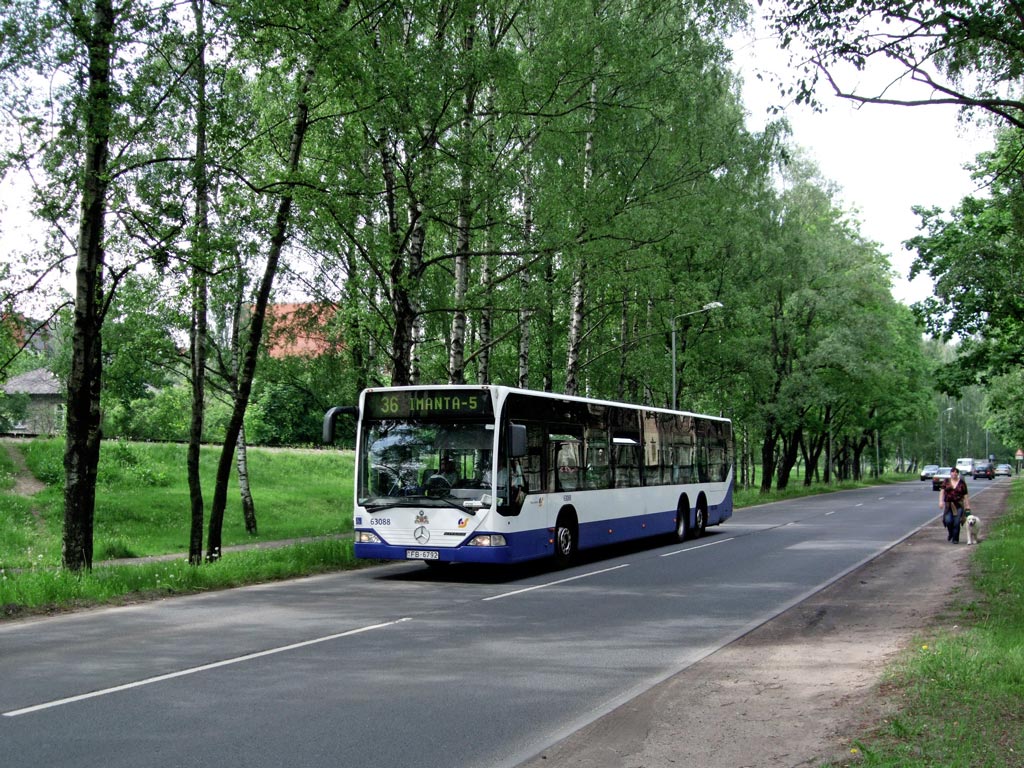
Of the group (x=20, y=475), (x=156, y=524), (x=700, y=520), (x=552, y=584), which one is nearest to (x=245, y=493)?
(x=156, y=524)

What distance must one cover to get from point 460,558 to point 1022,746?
9506 mm

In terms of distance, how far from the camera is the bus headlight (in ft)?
46.3

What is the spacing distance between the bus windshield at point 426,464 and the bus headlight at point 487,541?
Answer: 453mm

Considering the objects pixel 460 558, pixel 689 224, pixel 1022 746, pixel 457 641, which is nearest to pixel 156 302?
pixel 460 558

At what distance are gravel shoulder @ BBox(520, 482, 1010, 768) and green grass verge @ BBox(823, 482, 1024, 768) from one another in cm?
20

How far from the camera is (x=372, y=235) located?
17.9 m

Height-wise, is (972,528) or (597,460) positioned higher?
(597,460)

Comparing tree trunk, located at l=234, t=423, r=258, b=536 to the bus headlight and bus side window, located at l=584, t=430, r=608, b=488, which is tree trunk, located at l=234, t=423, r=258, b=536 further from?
the bus headlight

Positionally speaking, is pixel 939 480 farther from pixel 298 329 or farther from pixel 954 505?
pixel 298 329

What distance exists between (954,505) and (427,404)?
1291cm

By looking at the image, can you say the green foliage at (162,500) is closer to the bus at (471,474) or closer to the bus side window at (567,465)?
the bus at (471,474)

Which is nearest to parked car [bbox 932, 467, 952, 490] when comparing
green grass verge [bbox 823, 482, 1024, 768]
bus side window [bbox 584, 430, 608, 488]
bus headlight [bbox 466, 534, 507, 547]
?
bus side window [bbox 584, 430, 608, 488]

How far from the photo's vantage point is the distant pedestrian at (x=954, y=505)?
822 inches

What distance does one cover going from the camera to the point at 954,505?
2094 cm
